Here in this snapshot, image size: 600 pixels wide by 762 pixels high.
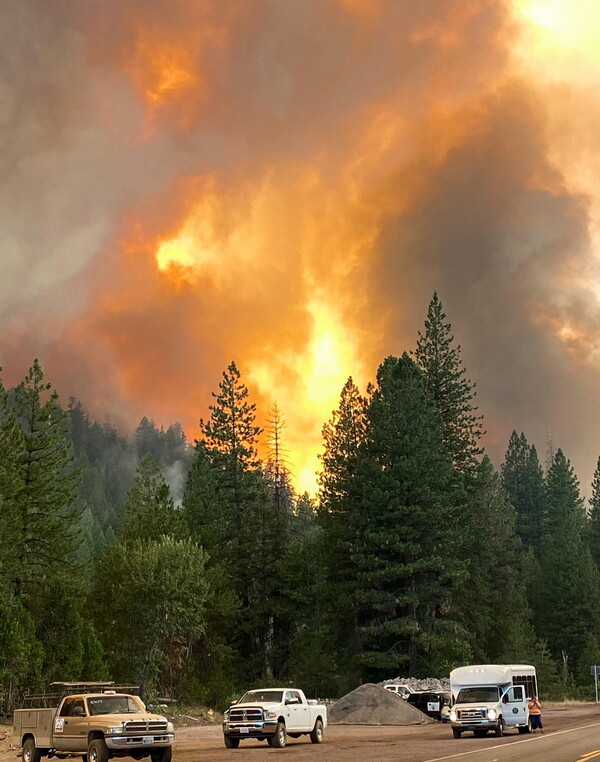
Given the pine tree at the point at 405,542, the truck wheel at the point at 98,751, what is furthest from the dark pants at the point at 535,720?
the pine tree at the point at 405,542

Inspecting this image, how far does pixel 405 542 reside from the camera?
227 ft

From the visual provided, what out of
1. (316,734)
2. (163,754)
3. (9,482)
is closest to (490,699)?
(316,734)

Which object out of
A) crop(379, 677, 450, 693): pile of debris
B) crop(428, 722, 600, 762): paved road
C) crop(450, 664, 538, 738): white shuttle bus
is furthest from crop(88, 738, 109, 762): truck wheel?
crop(379, 677, 450, 693): pile of debris

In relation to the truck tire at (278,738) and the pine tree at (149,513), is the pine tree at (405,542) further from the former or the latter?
the truck tire at (278,738)

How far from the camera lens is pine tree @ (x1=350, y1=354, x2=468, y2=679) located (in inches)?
2648

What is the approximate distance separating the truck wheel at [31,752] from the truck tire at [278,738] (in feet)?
29.7

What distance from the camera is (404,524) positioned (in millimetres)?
70062

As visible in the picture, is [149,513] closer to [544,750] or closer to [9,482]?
[9,482]

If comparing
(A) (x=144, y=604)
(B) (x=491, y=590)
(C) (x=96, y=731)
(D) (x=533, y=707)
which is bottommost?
(D) (x=533, y=707)

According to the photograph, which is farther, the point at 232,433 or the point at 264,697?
the point at 232,433

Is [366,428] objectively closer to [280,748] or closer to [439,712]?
[439,712]

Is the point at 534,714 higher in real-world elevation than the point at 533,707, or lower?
lower

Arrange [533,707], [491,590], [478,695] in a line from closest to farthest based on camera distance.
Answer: [478,695] < [533,707] < [491,590]

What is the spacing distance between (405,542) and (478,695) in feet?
106
